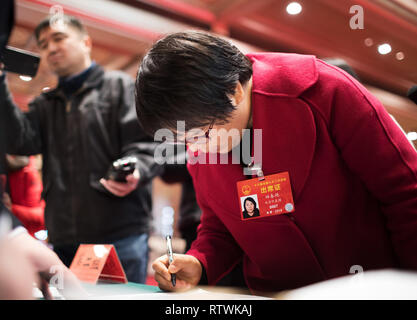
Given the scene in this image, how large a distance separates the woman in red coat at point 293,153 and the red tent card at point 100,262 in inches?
7.0

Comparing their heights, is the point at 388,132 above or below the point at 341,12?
below

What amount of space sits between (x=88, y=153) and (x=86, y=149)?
0.6 inches

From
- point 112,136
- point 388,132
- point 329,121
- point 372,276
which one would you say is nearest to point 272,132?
point 329,121

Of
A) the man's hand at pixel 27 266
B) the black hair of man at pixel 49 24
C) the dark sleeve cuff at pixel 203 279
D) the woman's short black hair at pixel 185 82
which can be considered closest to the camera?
the man's hand at pixel 27 266

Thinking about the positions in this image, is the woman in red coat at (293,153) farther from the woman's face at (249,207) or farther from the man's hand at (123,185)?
the man's hand at (123,185)

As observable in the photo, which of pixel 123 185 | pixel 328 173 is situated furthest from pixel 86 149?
pixel 328 173

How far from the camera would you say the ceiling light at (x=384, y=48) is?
2.56 feet

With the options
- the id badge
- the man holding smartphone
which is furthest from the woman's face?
the man holding smartphone

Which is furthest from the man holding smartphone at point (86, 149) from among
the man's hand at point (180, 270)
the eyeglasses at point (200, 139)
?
the eyeglasses at point (200, 139)

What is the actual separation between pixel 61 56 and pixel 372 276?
4.08 ft

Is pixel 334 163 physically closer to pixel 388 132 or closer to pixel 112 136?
pixel 388 132

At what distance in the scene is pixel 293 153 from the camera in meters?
0.71
